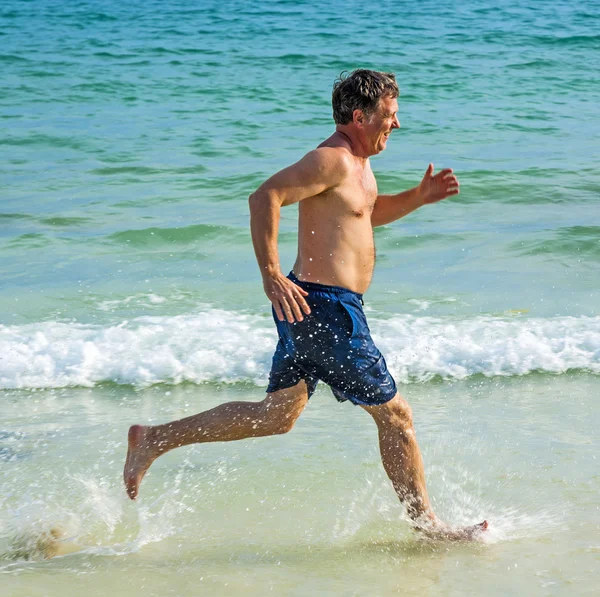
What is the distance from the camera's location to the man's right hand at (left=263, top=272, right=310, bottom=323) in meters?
3.32

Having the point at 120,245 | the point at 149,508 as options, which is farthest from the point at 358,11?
the point at 149,508

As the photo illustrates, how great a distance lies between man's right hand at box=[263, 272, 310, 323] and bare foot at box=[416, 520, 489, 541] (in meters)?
0.97

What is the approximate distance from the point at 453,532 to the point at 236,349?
2723mm

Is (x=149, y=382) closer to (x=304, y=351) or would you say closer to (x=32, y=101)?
(x=304, y=351)

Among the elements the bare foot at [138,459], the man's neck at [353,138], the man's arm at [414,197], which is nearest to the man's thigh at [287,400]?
the bare foot at [138,459]

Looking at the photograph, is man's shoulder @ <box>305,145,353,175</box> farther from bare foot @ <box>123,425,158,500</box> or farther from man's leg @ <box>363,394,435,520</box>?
bare foot @ <box>123,425,158,500</box>

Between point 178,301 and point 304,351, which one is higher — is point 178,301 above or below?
below

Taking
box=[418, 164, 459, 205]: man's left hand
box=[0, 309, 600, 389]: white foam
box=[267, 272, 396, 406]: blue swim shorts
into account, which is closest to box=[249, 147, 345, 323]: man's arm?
box=[267, 272, 396, 406]: blue swim shorts

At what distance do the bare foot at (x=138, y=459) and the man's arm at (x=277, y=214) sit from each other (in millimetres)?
885

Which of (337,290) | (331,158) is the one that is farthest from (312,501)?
(331,158)

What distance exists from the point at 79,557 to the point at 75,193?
8.06 meters

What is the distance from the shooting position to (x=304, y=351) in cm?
348

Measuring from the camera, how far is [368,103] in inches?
137

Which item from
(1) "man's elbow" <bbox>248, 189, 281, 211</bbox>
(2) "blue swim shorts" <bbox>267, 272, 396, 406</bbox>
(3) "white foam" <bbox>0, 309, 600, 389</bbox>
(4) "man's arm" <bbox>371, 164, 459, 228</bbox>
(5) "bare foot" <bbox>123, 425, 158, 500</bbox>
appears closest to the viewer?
(1) "man's elbow" <bbox>248, 189, 281, 211</bbox>
